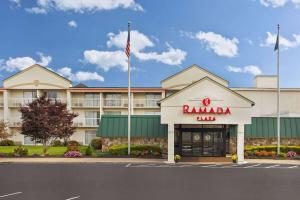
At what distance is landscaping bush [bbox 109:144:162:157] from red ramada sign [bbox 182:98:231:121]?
537 cm

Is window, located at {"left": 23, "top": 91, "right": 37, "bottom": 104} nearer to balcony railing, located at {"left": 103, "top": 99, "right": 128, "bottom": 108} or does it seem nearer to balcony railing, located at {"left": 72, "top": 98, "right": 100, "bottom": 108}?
balcony railing, located at {"left": 72, "top": 98, "right": 100, "bottom": 108}

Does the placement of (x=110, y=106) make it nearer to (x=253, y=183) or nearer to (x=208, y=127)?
(x=208, y=127)

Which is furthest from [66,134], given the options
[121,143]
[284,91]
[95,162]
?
[284,91]

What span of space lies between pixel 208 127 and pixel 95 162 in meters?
10.1

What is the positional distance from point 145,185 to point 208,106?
13070mm

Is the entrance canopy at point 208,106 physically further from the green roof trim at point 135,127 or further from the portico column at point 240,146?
the green roof trim at point 135,127

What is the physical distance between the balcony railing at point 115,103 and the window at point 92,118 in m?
1.84

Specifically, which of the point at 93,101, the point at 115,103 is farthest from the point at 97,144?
the point at 93,101

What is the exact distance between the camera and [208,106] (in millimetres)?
27766

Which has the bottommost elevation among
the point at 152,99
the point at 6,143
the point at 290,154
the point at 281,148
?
the point at 6,143

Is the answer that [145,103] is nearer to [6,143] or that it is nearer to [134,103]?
[134,103]

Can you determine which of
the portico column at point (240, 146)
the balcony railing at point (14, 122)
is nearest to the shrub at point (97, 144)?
the balcony railing at point (14, 122)

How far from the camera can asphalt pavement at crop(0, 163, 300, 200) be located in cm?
1353

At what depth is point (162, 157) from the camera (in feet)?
101
